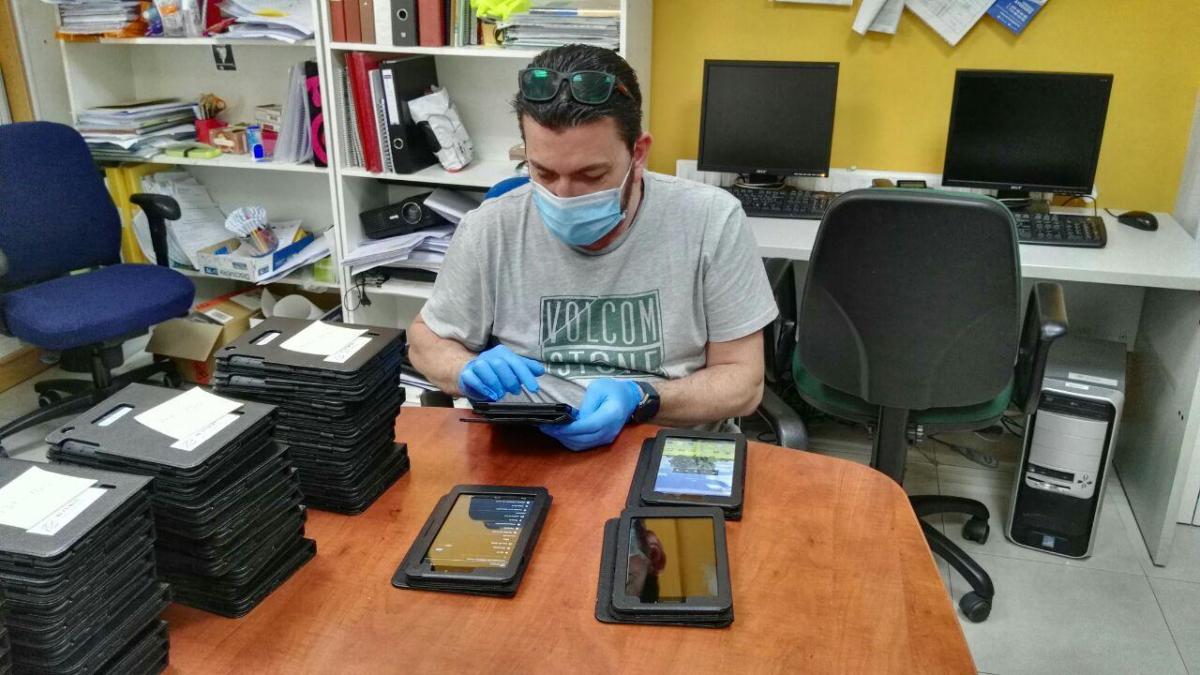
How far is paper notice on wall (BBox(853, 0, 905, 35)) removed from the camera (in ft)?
8.48

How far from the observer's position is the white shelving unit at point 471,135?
2719mm

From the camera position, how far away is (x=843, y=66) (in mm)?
2709

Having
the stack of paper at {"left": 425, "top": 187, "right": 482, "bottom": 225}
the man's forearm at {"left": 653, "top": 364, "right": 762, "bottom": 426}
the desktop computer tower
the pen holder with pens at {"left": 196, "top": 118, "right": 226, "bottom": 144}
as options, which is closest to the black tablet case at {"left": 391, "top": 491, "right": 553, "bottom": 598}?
the man's forearm at {"left": 653, "top": 364, "right": 762, "bottom": 426}

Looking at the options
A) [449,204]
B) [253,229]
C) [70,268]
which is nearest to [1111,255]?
[449,204]

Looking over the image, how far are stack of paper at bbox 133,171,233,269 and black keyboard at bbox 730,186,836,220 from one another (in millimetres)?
1882

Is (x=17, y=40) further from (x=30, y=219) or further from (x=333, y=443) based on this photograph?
(x=333, y=443)

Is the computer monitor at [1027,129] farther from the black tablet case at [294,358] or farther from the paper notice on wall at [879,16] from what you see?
the black tablet case at [294,358]

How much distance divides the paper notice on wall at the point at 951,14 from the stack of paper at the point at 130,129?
2.44 metres

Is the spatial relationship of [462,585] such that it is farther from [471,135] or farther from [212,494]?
[471,135]

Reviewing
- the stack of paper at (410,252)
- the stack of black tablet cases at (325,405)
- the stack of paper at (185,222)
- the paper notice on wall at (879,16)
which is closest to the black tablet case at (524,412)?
the stack of black tablet cases at (325,405)

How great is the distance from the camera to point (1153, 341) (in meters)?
2.53

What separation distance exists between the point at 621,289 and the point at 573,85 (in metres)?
0.36

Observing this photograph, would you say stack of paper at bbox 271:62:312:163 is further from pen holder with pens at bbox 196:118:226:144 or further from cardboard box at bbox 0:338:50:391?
cardboard box at bbox 0:338:50:391

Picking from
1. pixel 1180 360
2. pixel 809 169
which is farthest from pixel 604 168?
pixel 1180 360
